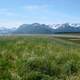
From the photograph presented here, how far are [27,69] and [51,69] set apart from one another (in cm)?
115

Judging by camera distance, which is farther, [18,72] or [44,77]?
[18,72]

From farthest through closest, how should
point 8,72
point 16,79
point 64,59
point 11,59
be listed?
point 11,59 → point 64,59 → point 8,72 → point 16,79

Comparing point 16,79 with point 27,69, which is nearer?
point 16,79

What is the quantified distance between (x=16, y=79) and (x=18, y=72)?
112cm

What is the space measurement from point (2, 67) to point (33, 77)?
2545 mm

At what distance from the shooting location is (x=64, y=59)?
1534 centimetres

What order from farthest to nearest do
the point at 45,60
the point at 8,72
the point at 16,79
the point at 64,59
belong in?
the point at 64,59 → the point at 45,60 → the point at 8,72 → the point at 16,79

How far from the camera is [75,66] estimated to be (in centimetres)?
1317

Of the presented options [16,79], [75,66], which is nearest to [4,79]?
[16,79]

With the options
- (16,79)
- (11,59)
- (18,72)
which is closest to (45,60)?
(18,72)

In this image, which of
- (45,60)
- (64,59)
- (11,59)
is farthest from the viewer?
(11,59)

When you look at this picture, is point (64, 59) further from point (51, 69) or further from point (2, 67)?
point (2, 67)

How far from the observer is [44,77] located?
38.1 ft

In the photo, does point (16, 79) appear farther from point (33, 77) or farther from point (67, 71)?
point (67, 71)
